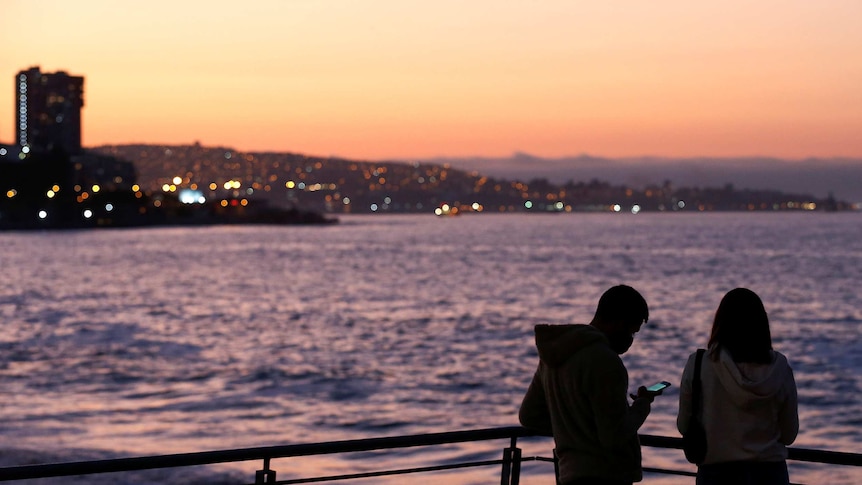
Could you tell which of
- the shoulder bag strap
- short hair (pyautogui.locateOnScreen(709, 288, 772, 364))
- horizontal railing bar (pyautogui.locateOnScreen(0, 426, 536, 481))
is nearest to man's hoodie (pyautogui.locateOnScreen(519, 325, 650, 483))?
the shoulder bag strap

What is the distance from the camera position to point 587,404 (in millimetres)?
4719

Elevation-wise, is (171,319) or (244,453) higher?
(244,453)

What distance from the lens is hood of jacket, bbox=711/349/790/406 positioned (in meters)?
4.82

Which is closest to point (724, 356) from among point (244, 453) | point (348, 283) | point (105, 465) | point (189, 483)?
point (244, 453)

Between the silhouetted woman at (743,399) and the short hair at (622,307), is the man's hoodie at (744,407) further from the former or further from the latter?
the short hair at (622,307)

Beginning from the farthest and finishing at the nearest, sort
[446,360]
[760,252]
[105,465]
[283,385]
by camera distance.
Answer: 1. [760,252]
2. [446,360]
3. [283,385]
4. [105,465]

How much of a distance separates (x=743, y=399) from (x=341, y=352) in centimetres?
3478

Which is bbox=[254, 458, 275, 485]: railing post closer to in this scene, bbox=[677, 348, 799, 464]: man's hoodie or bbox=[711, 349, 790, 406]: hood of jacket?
bbox=[677, 348, 799, 464]: man's hoodie

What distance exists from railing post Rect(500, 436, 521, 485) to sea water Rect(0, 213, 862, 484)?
38.2 feet

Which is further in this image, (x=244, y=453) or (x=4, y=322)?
(x=4, y=322)

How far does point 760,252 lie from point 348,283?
55892 mm

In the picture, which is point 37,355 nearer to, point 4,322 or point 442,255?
point 4,322

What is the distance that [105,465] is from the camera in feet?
15.3

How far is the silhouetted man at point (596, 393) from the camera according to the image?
461 centimetres
